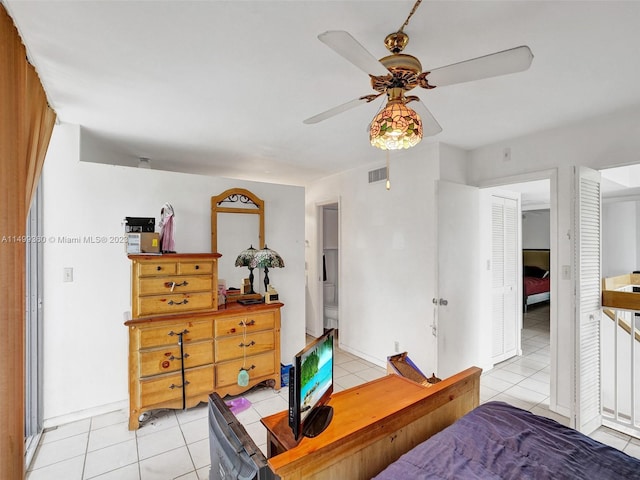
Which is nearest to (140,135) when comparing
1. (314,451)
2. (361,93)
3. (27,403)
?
(361,93)

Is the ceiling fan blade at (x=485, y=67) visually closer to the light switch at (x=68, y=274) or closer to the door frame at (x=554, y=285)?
the door frame at (x=554, y=285)

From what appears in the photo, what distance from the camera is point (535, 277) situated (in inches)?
299

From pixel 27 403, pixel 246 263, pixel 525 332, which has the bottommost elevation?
pixel 525 332

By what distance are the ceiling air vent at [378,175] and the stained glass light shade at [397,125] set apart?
241cm

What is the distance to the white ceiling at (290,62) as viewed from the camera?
4.59 ft

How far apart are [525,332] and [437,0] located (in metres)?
5.79

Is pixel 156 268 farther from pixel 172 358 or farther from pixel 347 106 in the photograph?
pixel 347 106

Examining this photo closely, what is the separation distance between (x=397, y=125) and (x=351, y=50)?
1.23ft

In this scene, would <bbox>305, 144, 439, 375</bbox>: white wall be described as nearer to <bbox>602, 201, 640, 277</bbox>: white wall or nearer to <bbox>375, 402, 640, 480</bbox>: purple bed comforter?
<bbox>375, 402, 640, 480</bbox>: purple bed comforter

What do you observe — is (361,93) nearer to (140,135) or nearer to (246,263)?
(246,263)

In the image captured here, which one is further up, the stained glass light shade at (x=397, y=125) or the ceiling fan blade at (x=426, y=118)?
the ceiling fan blade at (x=426, y=118)

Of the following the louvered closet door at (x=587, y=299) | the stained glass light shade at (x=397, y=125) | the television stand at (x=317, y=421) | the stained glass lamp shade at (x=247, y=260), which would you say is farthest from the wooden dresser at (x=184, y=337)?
the louvered closet door at (x=587, y=299)

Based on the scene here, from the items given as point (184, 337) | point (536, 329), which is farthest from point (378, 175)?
point (536, 329)

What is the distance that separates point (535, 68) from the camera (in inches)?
73.2
